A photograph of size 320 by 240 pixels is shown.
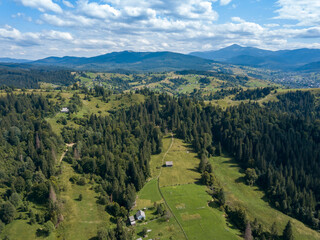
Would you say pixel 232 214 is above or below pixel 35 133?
below

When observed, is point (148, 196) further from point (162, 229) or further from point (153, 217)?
point (162, 229)

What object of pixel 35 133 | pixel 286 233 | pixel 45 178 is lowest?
pixel 286 233

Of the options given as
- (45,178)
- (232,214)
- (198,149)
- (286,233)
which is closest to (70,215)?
(45,178)

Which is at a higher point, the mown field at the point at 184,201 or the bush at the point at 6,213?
the bush at the point at 6,213

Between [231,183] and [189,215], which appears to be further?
[231,183]

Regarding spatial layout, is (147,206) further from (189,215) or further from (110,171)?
(110,171)

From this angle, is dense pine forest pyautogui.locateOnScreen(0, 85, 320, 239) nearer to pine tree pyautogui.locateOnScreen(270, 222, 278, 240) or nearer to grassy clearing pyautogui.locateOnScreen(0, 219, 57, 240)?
pine tree pyautogui.locateOnScreen(270, 222, 278, 240)

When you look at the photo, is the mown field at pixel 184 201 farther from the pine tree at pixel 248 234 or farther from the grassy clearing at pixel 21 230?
the grassy clearing at pixel 21 230

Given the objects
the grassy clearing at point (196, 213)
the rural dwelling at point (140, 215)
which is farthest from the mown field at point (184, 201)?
the rural dwelling at point (140, 215)
